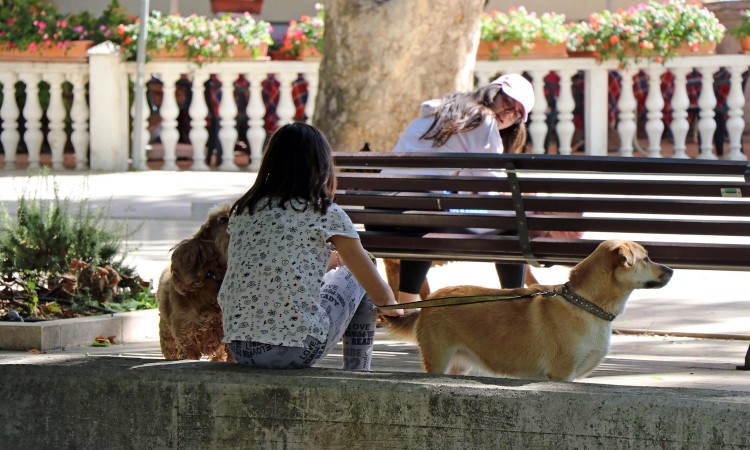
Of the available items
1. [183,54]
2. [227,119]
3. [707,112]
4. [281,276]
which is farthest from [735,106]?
[281,276]

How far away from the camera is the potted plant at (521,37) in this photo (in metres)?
14.1

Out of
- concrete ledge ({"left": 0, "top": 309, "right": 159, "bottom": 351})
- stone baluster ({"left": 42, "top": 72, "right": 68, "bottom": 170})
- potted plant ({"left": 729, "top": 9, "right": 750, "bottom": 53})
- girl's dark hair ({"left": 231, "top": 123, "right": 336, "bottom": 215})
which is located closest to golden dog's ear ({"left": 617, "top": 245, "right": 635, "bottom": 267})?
girl's dark hair ({"left": 231, "top": 123, "right": 336, "bottom": 215})

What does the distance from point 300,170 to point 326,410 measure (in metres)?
0.87

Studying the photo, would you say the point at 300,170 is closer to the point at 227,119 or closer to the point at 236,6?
the point at 227,119

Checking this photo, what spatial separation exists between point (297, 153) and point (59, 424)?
49.2 inches

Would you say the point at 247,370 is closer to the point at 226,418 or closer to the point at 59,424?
the point at 226,418

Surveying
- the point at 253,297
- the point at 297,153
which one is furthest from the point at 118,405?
the point at 297,153

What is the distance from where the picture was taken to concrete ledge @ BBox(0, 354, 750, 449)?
3.87 metres

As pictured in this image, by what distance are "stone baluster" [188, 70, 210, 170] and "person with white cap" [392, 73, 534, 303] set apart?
8145 mm

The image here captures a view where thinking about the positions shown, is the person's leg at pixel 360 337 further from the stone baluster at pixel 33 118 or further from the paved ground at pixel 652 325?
the stone baluster at pixel 33 118

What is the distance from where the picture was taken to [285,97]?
14719 mm

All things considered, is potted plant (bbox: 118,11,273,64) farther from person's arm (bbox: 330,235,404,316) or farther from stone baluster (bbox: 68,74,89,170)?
person's arm (bbox: 330,235,404,316)

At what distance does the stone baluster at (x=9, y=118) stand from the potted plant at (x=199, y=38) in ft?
4.60

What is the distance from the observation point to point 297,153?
4520 mm
